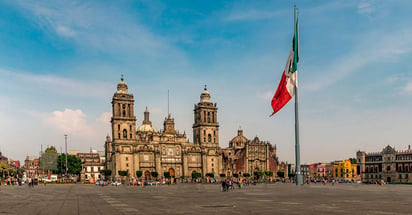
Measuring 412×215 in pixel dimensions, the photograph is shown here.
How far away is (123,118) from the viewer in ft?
394

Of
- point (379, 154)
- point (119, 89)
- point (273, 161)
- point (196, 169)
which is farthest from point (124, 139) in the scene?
point (379, 154)

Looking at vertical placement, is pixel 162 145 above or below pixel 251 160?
above

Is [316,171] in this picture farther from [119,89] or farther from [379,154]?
[119,89]

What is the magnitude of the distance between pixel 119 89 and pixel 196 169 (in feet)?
117

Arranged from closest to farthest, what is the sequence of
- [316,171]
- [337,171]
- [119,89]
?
[119,89], [337,171], [316,171]

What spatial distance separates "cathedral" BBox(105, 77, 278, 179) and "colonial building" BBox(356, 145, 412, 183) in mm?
31696

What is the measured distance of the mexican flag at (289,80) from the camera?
24.7 metres

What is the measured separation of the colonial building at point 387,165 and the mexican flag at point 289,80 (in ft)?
366

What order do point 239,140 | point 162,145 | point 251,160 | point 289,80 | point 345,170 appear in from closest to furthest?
1. point 289,80
2. point 162,145
3. point 251,160
4. point 345,170
5. point 239,140

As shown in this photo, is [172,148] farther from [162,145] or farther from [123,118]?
[123,118]

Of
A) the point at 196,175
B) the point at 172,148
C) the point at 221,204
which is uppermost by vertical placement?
the point at 221,204

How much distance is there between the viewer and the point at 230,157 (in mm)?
154000

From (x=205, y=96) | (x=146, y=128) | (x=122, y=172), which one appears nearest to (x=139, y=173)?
(x=122, y=172)

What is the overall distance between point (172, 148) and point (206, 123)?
1405 cm
